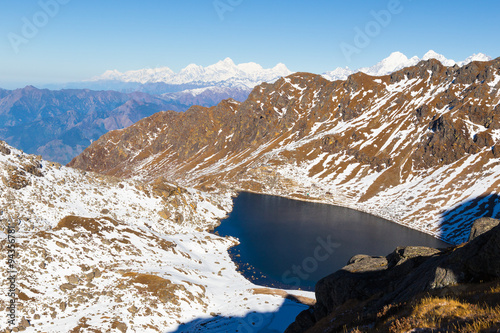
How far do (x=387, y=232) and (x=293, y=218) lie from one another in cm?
4451

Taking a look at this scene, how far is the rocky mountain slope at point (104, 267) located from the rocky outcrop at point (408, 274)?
21.7 m

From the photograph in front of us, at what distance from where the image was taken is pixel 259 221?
142m

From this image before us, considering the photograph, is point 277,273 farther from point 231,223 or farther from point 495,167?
point 495,167

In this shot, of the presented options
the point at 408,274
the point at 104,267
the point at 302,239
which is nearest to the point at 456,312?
the point at 408,274

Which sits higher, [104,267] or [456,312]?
[456,312]

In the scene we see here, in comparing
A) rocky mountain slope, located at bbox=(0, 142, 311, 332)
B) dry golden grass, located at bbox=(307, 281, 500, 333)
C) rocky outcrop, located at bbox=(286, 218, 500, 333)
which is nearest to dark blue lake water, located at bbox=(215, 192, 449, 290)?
rocky mountain slope, located at bbox=(0, 142, 311, 332)

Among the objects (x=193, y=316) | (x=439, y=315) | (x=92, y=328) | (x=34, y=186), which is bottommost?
(x=193, y=316)

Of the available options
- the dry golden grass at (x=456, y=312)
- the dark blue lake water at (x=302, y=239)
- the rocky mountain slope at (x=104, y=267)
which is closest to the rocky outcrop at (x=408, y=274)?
the dry golden grass at (x=456, y=312)

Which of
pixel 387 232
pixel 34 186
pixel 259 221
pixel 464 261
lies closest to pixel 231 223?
pixel 259 221

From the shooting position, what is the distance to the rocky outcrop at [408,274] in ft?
54.1

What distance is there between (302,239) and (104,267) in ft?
269

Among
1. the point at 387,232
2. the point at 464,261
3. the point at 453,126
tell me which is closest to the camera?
the point at 464,261

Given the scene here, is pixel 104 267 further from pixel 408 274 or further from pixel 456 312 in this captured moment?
pixel 456 312

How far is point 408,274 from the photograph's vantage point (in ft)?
82.4
